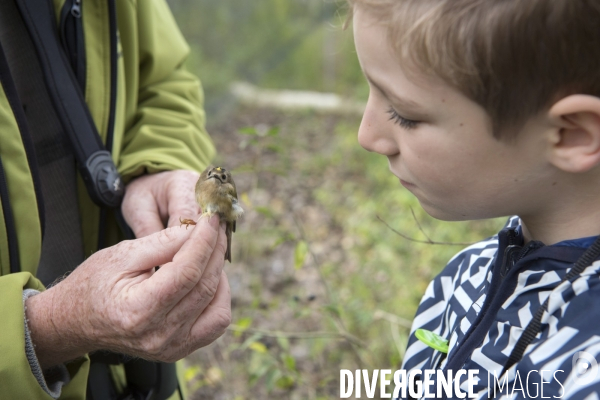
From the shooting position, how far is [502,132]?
3.35 ft

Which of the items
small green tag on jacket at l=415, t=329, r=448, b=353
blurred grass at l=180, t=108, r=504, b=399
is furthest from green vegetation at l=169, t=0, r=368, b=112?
small green tag on jacket at l=415, t=329, r=448, b=353

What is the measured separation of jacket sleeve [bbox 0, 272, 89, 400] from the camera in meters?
1.19

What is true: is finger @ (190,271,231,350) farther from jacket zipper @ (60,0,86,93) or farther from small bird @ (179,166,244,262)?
jacket zipper @ (60,0,86,93)

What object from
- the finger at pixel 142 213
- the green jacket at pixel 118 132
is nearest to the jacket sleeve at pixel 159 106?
the green jacket at pixel 118 132

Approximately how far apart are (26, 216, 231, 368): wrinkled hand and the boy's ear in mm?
820

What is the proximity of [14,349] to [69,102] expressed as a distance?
0.76 metres

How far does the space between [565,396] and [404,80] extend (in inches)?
25.6

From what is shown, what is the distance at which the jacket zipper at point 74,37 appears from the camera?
160 cm

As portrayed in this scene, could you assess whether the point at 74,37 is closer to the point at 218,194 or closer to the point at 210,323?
the point at 218,194

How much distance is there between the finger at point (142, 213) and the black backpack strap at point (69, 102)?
88 millimetres

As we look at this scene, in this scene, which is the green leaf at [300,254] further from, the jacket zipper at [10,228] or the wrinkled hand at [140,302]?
A: the jacket zipper at [10,228]

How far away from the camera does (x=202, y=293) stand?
1.36m

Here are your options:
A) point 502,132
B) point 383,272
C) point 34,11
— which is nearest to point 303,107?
point 383,272

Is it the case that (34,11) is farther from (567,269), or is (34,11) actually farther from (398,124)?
(567,269)
